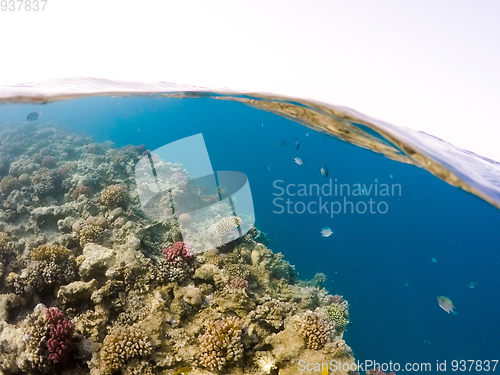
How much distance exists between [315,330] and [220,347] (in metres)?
1.79

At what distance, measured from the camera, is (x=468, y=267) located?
64812 millimetres

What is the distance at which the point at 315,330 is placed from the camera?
16.2 ft

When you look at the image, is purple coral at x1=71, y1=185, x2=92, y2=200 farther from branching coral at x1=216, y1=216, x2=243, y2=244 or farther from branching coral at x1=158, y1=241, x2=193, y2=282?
branching coral at x1=216, y1=216, x2=243, y2=244

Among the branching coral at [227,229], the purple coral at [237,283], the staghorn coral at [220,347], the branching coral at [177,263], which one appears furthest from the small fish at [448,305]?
the branching coral at [177,263]

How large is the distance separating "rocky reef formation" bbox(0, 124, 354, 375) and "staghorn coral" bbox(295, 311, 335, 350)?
0.02 m

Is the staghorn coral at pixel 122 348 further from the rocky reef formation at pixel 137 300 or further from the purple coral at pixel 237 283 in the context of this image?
the purple coral at pixel 237 283

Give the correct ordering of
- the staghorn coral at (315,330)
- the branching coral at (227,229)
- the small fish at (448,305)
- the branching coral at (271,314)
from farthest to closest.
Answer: the small fish at (448,305)
the branching coral at (227,229)
the branching coral at (271,314)
the staghorn coral at (315,330)

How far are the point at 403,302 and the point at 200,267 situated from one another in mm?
29971

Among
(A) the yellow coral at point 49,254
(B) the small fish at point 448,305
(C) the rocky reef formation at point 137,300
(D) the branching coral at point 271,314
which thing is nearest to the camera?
(C) the rocky reef formation at point 137,300

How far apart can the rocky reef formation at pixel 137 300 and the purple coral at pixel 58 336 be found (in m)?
0.02

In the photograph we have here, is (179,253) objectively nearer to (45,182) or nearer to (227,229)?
(227,229)

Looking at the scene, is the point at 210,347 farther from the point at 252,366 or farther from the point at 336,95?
the point at 336,95

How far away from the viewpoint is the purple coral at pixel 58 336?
4.23 m

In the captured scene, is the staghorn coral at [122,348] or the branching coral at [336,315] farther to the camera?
the branching coral at [336,315]
